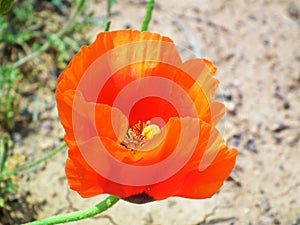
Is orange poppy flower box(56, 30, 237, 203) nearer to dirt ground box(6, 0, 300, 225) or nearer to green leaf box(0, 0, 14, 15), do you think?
green leaf box(0, 0, 14, 15)

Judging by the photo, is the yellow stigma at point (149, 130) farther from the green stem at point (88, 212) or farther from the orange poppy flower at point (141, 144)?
the green stem at point (88, 212)

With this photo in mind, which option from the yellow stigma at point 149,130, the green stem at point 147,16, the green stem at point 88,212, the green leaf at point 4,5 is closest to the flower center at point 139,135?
the yellow stigma at point 149,130

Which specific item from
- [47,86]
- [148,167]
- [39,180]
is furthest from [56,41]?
[148,167]

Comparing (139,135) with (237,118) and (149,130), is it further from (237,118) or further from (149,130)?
(237,118)

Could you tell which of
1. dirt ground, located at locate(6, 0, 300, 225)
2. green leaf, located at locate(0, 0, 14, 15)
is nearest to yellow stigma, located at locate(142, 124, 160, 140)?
green leaf, located at locate(0, 0, 14, 15)

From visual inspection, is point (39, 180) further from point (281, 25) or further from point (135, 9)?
point (281, 25)
